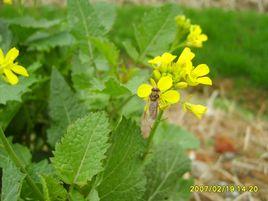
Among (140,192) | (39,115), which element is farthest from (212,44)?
(140,192)

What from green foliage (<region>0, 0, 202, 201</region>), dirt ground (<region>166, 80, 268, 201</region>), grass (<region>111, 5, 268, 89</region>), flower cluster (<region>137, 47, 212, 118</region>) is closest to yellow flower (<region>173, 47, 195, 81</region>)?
flower cluster (<region>137, 47, 212, 118</region>)

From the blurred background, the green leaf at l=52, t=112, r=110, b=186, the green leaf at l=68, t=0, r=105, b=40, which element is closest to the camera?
the green leaf at l=52, t=112, r=110, b=186

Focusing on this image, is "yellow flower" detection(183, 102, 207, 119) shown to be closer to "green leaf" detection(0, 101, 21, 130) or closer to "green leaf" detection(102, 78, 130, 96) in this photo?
"green leaf" detection(102, 78, 130, 96)

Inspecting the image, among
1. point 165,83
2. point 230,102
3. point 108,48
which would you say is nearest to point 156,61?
point 165,83

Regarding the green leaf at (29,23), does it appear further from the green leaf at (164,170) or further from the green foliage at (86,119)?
the green leaf at (164,170)

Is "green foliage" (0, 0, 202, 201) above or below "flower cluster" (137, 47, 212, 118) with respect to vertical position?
below

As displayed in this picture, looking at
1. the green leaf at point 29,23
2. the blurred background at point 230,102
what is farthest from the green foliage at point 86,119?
the blurred background at point 230,102
